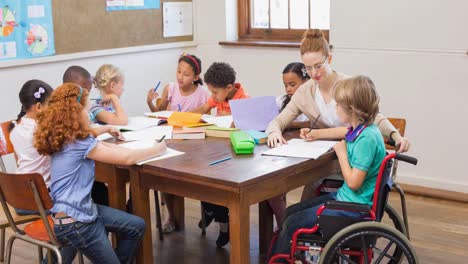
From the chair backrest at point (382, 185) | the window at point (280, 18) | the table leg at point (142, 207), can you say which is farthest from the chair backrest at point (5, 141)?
the window at point (280, 18)

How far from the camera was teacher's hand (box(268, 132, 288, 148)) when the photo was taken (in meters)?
2.93

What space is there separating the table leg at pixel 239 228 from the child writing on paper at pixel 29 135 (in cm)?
91

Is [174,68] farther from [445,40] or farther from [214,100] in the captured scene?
[445,40]

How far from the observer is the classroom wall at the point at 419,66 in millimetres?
4336

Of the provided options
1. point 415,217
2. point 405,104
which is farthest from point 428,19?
point 415,217

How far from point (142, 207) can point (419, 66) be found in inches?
94.0

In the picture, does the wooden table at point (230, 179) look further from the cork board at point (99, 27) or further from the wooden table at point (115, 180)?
the cork board at point (99, 27)

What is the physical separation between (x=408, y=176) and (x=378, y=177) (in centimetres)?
224

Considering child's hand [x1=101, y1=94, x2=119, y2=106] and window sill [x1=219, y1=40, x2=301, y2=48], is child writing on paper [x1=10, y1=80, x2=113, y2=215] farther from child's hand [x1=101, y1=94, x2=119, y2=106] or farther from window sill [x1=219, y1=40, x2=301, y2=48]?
window sill [x1=219, y1=40, x2=301, y2=48]

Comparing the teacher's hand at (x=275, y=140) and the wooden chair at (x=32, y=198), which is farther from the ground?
the teacher's hand at (x=275, y=140)

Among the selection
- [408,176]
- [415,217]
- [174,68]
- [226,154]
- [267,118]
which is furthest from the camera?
[174,68]

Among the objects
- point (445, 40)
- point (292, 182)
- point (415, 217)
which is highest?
point (445, 40)

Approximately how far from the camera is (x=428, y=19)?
4.38m

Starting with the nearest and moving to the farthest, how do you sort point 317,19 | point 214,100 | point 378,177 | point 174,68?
point 378,177
point 214,100
point 317,19
point 174,68
